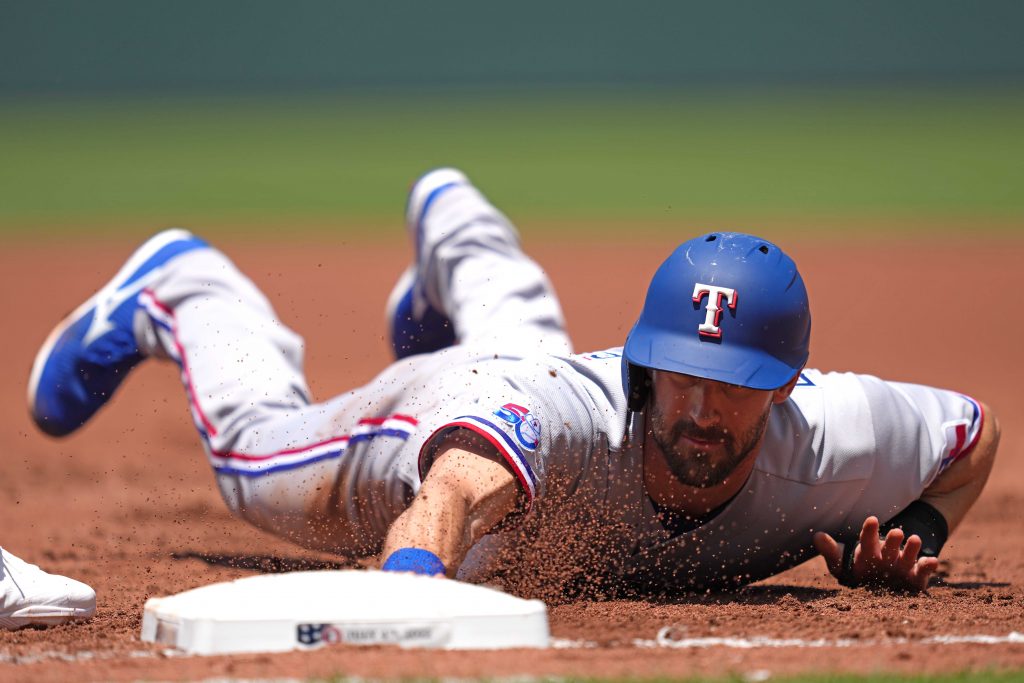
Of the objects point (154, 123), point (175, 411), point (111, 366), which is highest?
point (154, 123)

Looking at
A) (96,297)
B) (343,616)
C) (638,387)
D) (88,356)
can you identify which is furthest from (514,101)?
(343,616)

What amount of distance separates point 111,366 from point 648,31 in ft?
78.9

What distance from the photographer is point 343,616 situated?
236 centimetres

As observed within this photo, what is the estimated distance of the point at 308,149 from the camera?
2405 cm

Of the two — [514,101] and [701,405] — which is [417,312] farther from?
[514,101]

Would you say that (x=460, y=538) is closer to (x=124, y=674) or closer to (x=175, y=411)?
(x=124, y=674)

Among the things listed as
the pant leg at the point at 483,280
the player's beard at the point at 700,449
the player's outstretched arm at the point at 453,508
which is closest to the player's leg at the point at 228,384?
the pant leg at the point at 483,280

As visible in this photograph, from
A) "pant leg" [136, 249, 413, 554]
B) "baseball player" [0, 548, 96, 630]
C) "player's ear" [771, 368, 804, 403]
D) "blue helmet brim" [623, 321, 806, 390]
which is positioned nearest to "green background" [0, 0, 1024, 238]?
"pant leg" [136, 249, 413, 554]

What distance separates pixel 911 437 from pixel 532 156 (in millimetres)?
19736

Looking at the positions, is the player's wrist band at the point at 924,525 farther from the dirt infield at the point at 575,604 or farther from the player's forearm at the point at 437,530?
the player's forearm at the point at 437,530

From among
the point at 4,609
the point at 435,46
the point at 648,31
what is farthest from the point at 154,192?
the point at 4,609

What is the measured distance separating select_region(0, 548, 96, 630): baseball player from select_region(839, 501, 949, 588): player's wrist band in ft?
5.71

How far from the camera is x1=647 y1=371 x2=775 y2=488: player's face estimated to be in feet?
9.52

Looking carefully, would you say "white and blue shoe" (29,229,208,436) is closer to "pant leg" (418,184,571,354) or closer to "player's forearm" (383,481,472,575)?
"pant leg" (418,184,571,354)
